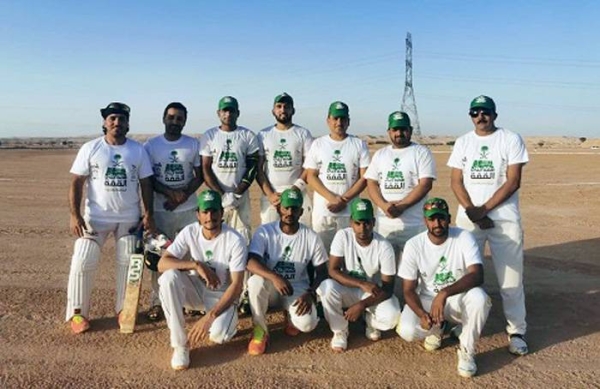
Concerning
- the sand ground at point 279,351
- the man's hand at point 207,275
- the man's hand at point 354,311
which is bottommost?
the sand ground at point 279,351

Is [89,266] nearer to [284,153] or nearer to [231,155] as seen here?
[231,155]

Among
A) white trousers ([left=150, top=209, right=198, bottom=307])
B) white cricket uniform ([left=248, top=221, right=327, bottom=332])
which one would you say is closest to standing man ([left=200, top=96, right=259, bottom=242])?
white trousers ([left=150, top=209, right=198, bottom=307])

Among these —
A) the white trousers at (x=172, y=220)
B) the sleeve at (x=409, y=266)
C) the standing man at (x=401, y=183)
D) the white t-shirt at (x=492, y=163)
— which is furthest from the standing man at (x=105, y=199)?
the white t-shirt at (x=492, y=163)

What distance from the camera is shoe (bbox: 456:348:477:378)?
5.09 m

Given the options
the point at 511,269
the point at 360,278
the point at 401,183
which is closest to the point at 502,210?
the point at 511,269

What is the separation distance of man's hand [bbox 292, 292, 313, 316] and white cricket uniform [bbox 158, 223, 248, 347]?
2.14 ft

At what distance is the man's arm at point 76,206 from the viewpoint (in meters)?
6.19

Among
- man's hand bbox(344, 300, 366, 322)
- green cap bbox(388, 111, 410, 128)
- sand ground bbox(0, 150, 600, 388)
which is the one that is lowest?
sand ground bbox(0, 150, 600, 388)

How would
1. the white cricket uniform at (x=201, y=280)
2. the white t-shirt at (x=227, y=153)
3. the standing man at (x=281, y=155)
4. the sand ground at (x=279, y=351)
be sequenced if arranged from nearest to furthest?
the sand ground at (x=279, y=351)
the white cricket uniform at (x=201, y=280)
the white t-shirt at (x=227, y=153)
the standing man at (x=281, y=155)

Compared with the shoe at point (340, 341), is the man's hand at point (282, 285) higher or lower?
higher

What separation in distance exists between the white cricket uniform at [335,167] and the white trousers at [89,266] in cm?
231

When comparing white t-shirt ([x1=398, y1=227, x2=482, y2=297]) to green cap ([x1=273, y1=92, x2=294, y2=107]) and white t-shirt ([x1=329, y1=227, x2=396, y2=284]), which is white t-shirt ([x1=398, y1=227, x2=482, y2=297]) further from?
green cap ([x1=273, y1=92, x2=294, y2=107])

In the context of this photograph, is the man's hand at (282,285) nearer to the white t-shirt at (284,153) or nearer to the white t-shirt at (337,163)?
the white t-shirt at (337,163)

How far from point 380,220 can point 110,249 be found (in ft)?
18.7
